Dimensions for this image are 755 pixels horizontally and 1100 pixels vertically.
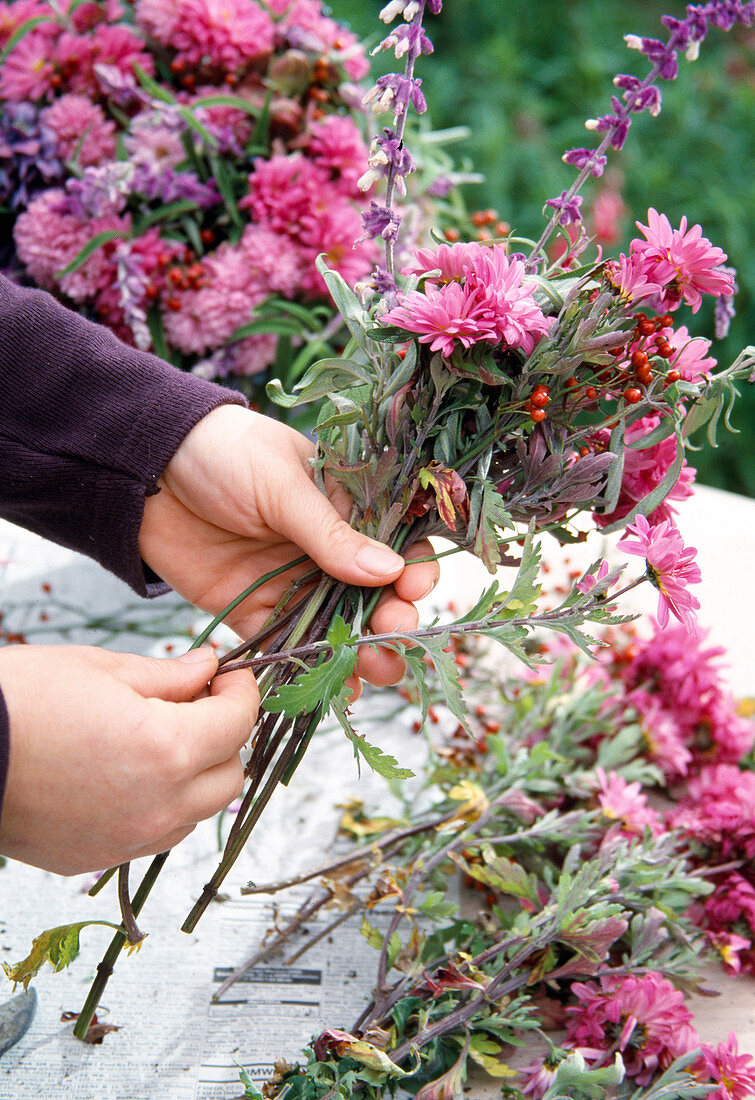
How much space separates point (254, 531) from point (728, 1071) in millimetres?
649

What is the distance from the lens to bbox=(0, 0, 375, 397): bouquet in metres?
1.23

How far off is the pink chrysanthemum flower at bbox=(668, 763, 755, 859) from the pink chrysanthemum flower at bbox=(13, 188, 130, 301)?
41.0 inches

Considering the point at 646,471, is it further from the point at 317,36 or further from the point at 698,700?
the point at 317,36

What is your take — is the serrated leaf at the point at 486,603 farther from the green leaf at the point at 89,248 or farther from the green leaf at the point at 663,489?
the green leaf at the point at 89,248

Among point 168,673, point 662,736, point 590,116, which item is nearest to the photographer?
point 168,673

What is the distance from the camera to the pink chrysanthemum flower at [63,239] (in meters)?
1.24

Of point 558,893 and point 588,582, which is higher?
point 588,582

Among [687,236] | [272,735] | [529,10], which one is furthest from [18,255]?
[529,10]

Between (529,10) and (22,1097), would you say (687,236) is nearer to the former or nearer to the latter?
(22,1097)

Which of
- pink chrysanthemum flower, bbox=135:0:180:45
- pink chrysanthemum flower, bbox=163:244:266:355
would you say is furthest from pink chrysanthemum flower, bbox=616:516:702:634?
pink chrysanthemum flower, bbox=135:0:180:45

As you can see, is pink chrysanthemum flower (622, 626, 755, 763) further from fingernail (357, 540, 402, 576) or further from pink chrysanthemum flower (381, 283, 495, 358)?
pink chrysanthemum flower (381, 283, 495, 358)

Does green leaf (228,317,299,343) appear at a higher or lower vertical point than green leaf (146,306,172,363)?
higher

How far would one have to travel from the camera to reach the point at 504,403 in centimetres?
71

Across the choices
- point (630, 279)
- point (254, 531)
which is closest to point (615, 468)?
point (630, 279)
